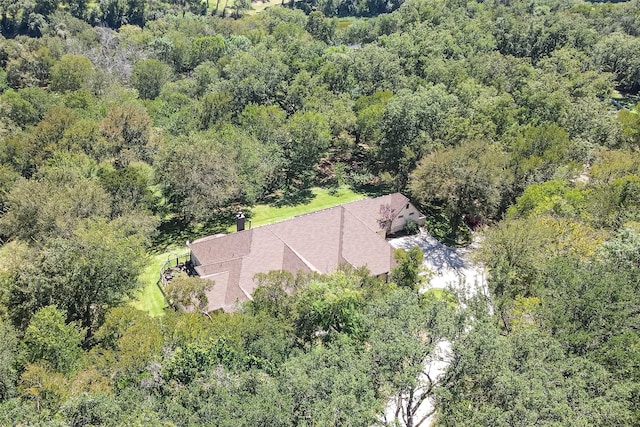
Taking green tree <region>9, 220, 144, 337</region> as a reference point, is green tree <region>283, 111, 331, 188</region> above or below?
below

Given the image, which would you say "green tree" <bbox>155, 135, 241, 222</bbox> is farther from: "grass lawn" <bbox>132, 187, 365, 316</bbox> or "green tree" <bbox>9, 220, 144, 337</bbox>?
"green tree" <bbox>9, 220, 144, 337</bbox>

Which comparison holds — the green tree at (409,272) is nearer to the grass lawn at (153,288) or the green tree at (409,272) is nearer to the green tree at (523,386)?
the green tree at (523,386)

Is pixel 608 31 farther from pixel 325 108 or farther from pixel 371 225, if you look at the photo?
pixel 371 225

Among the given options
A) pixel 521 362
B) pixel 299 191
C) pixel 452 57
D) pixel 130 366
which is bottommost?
pixel 299 191

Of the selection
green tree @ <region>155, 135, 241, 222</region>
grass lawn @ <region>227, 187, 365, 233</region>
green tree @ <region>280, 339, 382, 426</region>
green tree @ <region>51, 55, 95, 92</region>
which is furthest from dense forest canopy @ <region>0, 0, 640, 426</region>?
grass lawn @ <region>227, 187, 365, 233</region>

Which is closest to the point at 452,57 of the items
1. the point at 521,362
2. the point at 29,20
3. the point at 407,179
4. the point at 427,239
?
the point at 407,179

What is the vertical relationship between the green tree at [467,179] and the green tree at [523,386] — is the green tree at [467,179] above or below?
below

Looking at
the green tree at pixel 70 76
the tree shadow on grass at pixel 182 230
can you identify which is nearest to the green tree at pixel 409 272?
the tree shadow on grass at pixel 182 230
